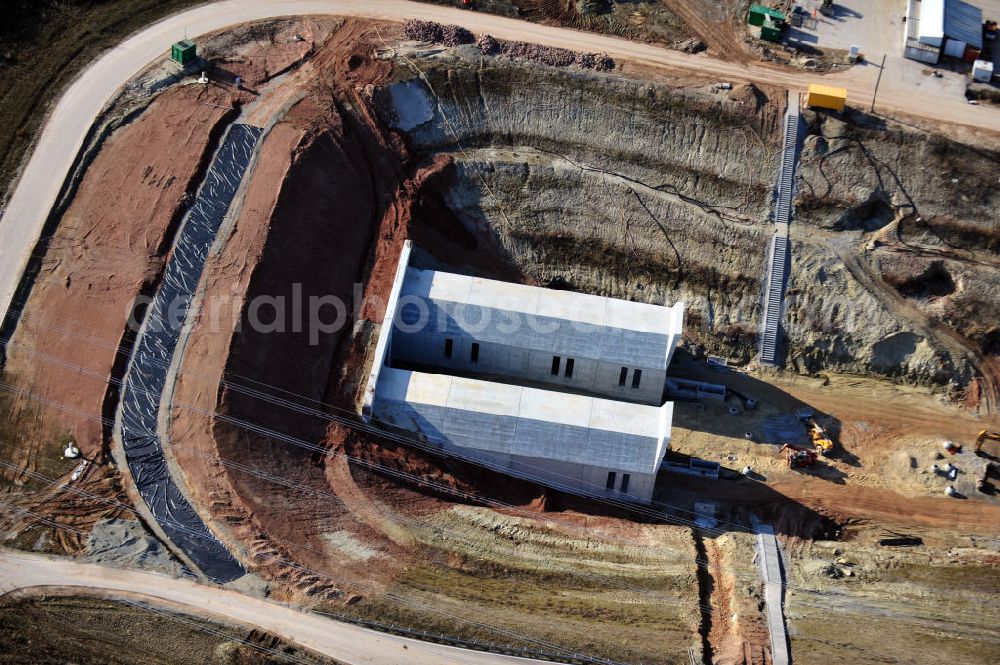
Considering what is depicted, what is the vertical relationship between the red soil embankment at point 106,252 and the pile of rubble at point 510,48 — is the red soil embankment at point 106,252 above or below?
below

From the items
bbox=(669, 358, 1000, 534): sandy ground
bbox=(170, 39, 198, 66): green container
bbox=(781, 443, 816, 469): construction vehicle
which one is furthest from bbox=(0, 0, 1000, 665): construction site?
bbox=(170, 39, 198, 66): green container

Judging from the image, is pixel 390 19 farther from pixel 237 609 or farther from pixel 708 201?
pixel 237 609

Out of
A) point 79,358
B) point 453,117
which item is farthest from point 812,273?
point 79,358

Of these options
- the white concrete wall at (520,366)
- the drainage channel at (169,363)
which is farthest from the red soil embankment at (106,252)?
the white concrete wall at (520,366)

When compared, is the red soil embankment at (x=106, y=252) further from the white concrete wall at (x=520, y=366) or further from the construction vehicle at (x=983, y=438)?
the construction vehicle at (x=983, y=438)

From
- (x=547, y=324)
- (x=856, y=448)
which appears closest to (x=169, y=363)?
(x=547, y=324)

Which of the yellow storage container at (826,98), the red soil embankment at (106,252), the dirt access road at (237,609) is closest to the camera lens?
the dirt access road at (237,609)
